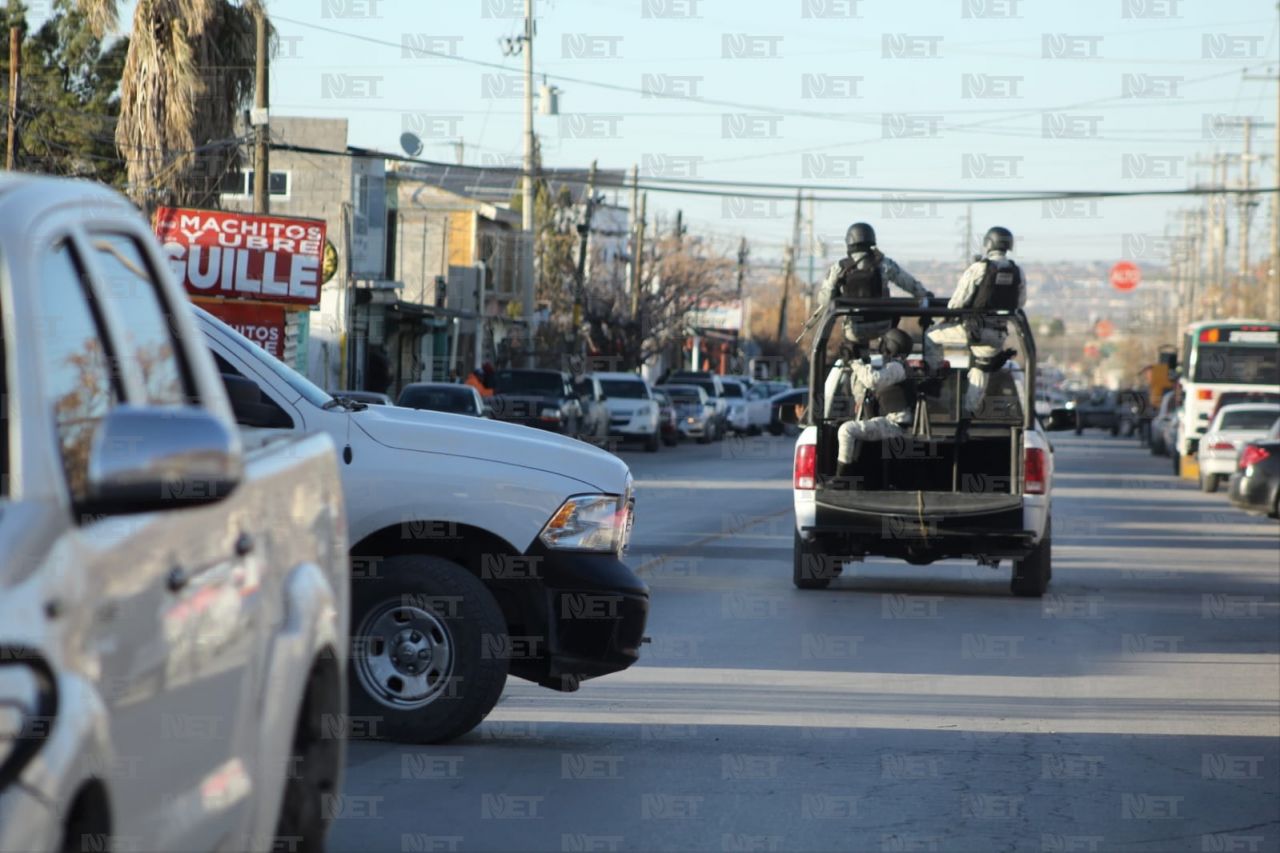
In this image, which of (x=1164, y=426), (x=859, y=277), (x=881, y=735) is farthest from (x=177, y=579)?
(x=1164, y=426)

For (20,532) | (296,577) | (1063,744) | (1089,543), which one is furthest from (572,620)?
(1089,543)

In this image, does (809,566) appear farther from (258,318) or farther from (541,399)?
(541,399)

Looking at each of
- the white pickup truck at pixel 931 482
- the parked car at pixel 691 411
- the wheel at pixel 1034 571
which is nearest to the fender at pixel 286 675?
the white pickup truck at pixel 931 482

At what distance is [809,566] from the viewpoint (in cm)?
1595

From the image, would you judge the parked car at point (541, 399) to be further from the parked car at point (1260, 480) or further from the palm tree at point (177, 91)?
the parked car at point (1260, 480)

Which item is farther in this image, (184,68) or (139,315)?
(184,68)

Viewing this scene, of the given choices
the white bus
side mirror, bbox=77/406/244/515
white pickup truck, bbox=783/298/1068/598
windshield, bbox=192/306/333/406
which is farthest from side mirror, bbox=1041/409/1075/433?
the white bus

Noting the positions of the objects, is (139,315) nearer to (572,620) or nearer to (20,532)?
(20,532)

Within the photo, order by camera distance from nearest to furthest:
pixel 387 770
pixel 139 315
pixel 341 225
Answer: pixel 139 315
pixel 387 770
pixel 341 225

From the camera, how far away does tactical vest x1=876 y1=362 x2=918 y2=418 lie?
1614 cm

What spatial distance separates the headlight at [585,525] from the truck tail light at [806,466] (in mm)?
7554

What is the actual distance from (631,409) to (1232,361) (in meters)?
14.6

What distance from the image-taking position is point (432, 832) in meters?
6.86

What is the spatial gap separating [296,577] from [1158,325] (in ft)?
585
